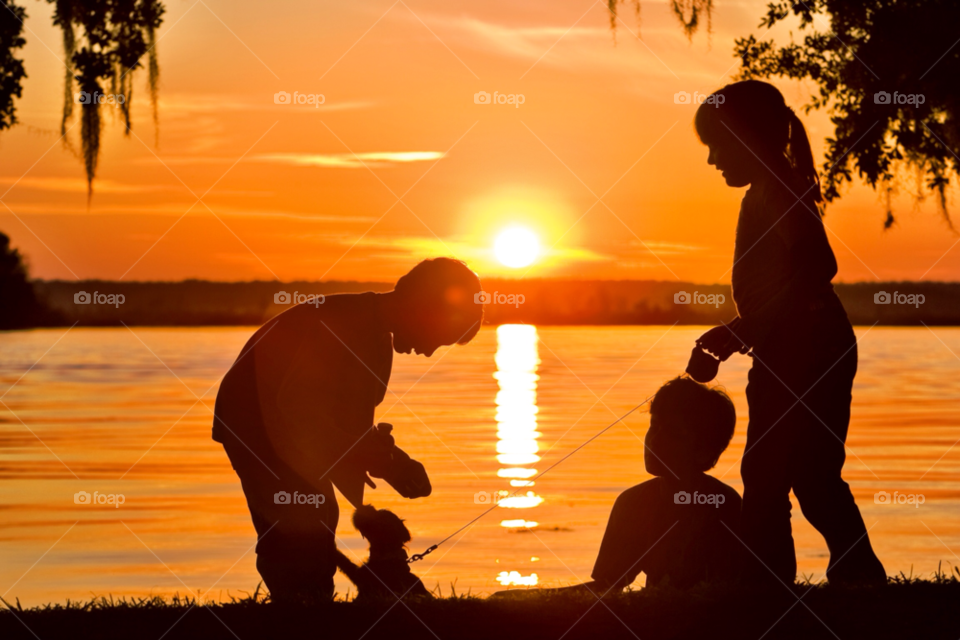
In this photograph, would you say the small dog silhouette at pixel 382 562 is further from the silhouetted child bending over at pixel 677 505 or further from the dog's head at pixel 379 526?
the silhouetted child bending over at pixel 677 505

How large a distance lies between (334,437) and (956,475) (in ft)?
31.4

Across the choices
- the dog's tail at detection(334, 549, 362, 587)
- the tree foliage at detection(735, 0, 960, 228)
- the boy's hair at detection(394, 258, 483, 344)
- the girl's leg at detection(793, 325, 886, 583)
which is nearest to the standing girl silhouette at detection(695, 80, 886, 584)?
the girl's leg at detection(793, 325, 886, 583)

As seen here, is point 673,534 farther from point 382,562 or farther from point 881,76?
point 881,76

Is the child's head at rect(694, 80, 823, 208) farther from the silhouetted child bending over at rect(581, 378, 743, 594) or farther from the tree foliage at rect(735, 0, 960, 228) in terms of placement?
the tree foliage at rect(735, 0, 960, 228)

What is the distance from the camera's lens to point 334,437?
4.33 meters

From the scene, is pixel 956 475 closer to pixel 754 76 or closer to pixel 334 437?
pixel 754 76

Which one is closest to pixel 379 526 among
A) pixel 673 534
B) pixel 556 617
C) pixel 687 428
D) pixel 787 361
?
pixel 556 617

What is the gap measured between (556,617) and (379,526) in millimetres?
835

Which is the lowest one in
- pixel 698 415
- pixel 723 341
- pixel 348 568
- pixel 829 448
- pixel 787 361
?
pixel 348 568

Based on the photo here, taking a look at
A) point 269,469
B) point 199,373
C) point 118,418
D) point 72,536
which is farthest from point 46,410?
point 269,469

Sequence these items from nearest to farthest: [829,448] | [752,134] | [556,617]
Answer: [556,617]
[829,448]
[752,134]

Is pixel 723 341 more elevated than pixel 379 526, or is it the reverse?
pixel 723 341

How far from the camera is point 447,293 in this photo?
4281 mm

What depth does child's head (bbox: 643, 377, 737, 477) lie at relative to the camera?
4.13 meters
